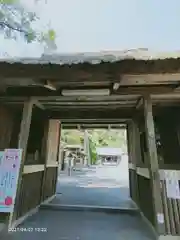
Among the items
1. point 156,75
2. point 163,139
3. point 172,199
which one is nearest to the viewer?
point 156,75

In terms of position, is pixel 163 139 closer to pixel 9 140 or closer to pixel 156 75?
A: pixel 156 75

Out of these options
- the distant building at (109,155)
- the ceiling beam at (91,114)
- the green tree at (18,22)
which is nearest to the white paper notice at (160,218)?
the ceiling beam at (91,114)

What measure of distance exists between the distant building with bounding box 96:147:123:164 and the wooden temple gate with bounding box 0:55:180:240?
17857mm

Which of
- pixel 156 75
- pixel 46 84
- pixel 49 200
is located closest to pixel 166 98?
pixel 156 75

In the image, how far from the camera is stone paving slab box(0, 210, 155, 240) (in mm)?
2992

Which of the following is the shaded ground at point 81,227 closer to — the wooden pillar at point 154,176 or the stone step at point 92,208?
the stone step at point 92,208

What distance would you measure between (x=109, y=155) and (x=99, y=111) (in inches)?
762

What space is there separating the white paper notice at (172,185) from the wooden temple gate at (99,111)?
0.10 feet

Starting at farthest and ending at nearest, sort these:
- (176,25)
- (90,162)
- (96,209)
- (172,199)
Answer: (90,162) < (176,25) < (96,209) < (172,199)

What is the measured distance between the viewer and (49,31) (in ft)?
18.9

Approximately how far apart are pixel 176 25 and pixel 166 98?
610 cm

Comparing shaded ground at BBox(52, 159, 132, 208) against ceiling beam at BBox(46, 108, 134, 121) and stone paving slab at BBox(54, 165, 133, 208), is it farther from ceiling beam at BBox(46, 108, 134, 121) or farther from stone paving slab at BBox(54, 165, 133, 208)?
ceiling beam at BBox(46, 108, 134, 121)
